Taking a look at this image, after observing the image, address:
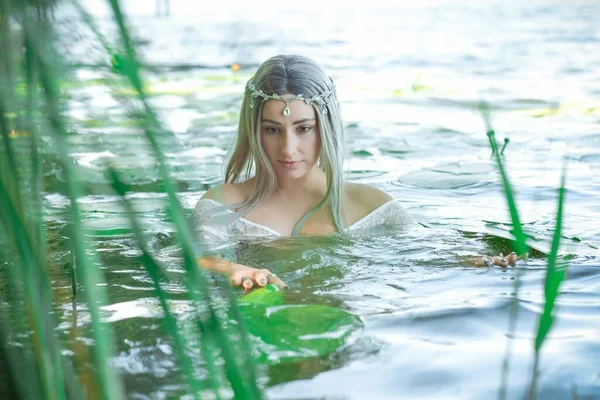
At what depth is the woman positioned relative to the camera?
3.02 metres

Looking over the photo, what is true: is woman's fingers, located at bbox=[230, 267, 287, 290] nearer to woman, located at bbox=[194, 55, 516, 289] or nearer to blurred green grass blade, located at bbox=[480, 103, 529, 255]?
woman, located at bbox=[194, 55, 516, 289]

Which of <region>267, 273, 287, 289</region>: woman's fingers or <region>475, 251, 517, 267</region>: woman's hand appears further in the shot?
<region>475, 251, 517, 267</region>: woman's hand

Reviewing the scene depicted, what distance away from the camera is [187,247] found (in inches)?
32.3

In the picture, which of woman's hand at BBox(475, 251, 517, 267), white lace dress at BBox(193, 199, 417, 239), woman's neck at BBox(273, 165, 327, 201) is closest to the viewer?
woman's hand at BBox(475, 251, 517, 267)

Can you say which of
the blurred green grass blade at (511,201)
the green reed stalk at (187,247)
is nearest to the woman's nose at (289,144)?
the blurred green grass blade at (511,201)

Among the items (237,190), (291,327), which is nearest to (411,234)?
(237,190)

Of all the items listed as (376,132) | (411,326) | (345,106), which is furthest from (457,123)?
(411,326)

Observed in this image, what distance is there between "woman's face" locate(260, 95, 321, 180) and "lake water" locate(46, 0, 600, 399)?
296 millimetres

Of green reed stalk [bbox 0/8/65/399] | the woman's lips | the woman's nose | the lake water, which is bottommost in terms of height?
the lake water

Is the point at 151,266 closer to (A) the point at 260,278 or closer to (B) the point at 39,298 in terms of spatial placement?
(B) the point at 39,298

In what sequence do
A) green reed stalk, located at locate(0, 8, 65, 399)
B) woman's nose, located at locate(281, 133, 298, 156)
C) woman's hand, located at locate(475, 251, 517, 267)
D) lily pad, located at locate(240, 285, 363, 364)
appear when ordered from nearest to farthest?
green reed stalk, located at locate(0, 8, 65, 399)
lily pad, located at locate(240, 285, 363, 364)
woman's hand, located at locate(475, 251, 517, 267)
woman's nose, located at locate(281, 133, 298, 156)

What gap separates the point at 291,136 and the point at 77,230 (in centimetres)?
217

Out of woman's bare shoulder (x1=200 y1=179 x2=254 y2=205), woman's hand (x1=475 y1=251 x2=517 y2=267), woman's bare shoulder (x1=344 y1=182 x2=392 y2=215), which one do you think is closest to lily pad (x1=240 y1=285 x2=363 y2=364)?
woman's hand (x1=475 y1=251 x2=517 y2=267)

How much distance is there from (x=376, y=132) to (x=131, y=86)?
5219mm
